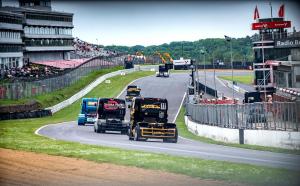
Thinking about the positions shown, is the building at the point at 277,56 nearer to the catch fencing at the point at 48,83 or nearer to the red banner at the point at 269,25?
the red banner at the point at 269,25

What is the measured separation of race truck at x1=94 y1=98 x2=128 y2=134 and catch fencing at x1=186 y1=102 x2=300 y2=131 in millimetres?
6888

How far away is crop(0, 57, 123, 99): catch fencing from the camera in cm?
6162

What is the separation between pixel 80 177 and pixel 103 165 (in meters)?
2.62

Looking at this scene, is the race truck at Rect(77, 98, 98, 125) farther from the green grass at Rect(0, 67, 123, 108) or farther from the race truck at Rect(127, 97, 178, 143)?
the race truck at Rect(127, 97, 178, 143)

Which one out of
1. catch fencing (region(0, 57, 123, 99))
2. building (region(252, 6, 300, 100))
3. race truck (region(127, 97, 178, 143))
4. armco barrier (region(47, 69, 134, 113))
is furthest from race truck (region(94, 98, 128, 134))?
armco barrier (region(47, 69, 134, 113))

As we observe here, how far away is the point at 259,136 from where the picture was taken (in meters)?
33.7

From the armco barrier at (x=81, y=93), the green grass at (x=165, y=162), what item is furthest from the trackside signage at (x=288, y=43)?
the green grass at (x=165, y=162)

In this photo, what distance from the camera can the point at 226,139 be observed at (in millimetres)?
37938

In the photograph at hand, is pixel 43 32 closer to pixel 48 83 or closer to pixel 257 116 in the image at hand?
pixel 48 83

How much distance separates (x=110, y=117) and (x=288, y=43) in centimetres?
2518

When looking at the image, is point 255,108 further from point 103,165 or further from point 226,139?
point 103,165

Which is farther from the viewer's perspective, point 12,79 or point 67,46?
point 67,46

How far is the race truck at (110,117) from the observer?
45.8 m

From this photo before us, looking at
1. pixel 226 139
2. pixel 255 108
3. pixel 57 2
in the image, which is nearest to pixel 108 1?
pixel 57 2
